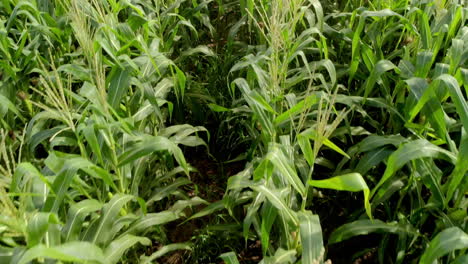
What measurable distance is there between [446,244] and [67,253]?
160cm

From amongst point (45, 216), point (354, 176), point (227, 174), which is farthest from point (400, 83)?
point (45, 216)

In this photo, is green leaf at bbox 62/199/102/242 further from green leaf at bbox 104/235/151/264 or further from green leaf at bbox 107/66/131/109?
green leaf at bbox 107/66/131/109

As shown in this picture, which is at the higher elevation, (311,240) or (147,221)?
(311,240)

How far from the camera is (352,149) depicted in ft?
9.34

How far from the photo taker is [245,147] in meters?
3.82

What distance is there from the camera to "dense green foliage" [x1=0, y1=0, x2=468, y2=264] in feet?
6.89

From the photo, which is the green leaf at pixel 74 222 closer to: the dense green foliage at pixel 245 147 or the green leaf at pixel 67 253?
the dense green foliage at pixel 245 147

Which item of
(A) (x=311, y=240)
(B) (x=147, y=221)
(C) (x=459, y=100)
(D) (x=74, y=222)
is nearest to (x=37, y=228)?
(D) (x=74, y=222)

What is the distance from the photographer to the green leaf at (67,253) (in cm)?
156

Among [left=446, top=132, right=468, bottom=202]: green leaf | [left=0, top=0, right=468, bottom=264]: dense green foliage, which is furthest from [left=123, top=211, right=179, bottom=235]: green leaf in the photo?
[left=446, top=132, right=468, bottom=202]: green leaf

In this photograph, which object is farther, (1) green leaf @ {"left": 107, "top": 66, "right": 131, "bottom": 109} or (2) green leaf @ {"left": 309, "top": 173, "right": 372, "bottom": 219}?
(1) green leaf @ {"left": 107, "top": 66, "right": 131, "bottom": 109}

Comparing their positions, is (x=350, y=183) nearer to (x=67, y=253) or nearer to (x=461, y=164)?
(x=461, y=164)

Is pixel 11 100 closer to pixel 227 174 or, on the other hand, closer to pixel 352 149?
pixel 227 174

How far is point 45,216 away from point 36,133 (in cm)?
114
